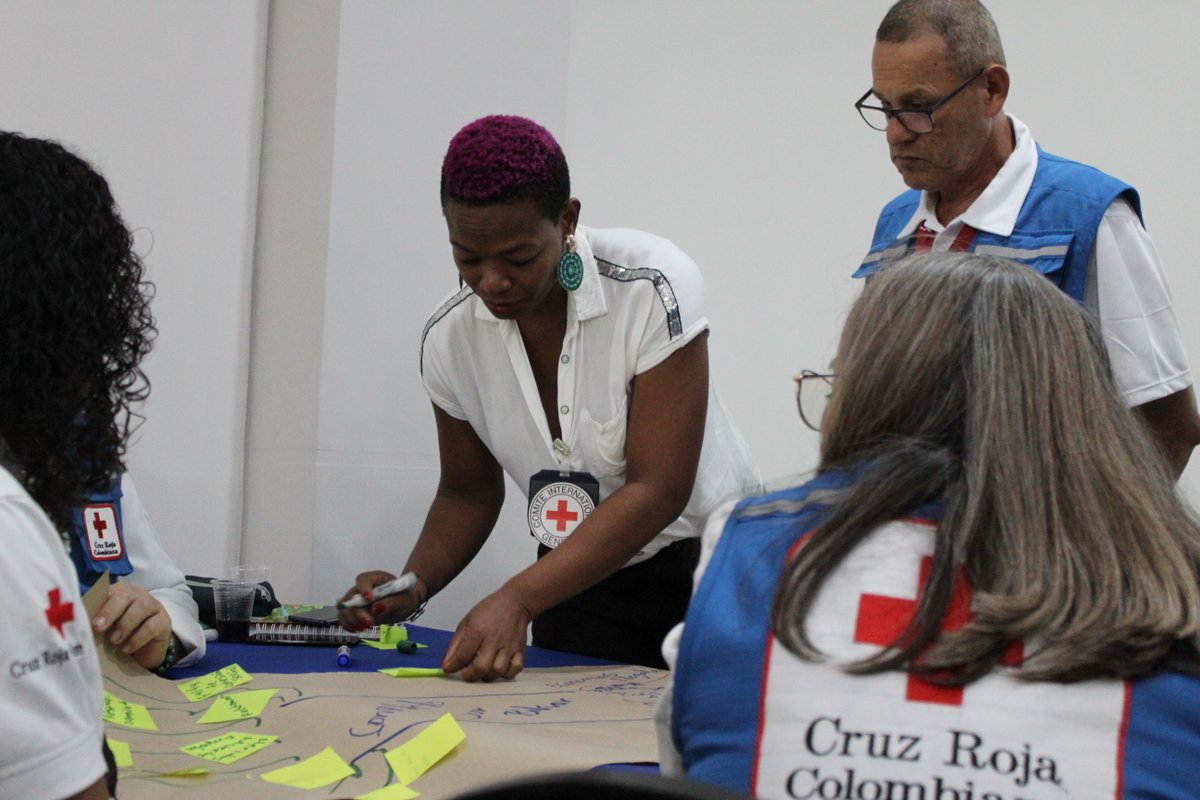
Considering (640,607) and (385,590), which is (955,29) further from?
(385,590)

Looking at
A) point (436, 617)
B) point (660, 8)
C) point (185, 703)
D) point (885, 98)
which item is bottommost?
point (436, 617)

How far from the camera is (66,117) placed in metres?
2.34

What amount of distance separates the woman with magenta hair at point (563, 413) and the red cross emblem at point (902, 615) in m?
0.81

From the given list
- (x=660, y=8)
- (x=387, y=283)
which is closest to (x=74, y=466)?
(x=387, y=283)

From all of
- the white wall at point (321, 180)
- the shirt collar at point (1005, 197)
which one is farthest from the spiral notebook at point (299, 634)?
the shirt collar at point (1005, 197)

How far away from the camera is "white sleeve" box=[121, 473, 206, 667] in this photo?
1.58 meters

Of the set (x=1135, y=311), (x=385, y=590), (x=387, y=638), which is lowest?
(x=387, y=638)

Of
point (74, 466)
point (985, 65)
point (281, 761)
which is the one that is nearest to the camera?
point (74, 466)

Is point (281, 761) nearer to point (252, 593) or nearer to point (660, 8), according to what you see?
point (252, 593)

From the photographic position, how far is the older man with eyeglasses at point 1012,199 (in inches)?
58.1

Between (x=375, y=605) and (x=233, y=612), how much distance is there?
0.26 meters

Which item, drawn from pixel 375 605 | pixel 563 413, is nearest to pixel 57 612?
pixel 375 605

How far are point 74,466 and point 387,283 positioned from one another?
1.59 metres

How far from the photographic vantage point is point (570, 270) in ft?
5.39
